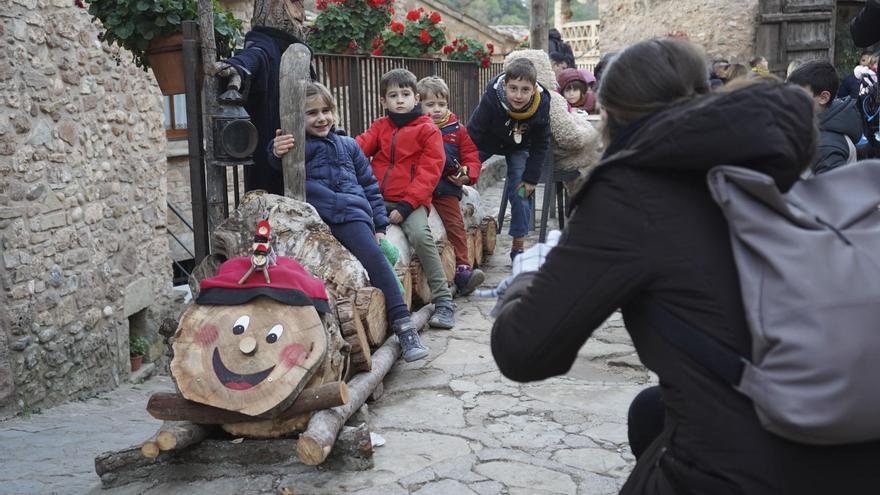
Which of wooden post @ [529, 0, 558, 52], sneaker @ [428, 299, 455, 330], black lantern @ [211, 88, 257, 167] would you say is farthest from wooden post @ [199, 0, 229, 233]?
wooden post @ [529, 0, 558, 52]

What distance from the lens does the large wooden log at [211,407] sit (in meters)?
3.63

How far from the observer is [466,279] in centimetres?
660

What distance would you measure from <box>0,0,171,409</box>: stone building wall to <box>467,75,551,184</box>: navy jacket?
305cm

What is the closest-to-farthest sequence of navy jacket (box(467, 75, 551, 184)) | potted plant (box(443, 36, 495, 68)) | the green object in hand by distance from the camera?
the green object in hand → navy jacket (box(467, 75, 551, 184)) → potted plant (box(443, 36, 495, 68))

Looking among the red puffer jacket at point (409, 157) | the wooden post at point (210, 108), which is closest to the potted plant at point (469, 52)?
the red puffer jacket at point (409, 157)

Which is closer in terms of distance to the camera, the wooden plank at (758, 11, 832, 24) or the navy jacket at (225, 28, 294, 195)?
the navy jacket at (225, 28, 294, 195)

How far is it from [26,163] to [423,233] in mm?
2827

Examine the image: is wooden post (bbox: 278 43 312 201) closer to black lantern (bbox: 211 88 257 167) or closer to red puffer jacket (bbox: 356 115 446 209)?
black lantern (bbox: 211 88 257 167)

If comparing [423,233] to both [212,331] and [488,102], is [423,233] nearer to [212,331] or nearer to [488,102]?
[488,102]

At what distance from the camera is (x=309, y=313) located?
3768mm

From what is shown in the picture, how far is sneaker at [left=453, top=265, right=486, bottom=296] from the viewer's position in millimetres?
6602

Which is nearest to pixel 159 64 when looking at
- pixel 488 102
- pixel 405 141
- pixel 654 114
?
pixel 405 141

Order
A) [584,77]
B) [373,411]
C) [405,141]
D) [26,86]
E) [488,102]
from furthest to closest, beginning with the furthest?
[584,77], [488,102], [26,86], [405,141], [373,411]

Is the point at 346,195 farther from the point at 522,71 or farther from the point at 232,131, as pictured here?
the point at 522,71
